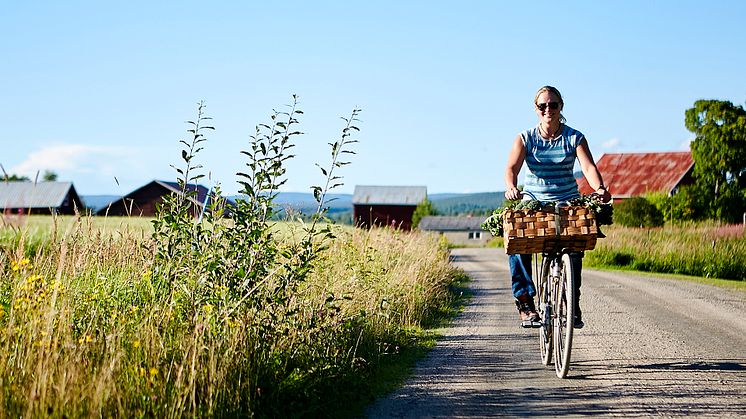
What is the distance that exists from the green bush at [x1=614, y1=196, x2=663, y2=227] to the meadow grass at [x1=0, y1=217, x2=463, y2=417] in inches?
1549

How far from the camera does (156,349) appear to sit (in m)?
5.98

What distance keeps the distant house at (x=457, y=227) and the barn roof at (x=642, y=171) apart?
64.8 metres

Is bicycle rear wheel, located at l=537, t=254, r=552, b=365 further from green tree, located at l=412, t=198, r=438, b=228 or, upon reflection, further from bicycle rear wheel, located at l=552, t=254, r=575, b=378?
green tree, located at l=412, t=198, r=438, b=228

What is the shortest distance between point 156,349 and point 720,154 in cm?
4400

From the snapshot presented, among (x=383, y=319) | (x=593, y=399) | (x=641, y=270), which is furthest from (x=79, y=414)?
(x=641, y=270)

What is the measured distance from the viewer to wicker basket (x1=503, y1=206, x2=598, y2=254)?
7.49m

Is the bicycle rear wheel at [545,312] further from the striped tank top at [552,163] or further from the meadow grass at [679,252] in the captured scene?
the meadow grass at [679,252]

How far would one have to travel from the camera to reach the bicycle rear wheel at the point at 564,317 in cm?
753

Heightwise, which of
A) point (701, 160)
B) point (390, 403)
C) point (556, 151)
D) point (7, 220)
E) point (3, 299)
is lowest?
point (390, 403)

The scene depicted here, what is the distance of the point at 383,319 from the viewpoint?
10.4 meters

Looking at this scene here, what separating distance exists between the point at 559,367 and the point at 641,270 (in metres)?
20.2

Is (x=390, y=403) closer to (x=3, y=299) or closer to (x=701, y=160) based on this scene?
A: (x=3, y=299)

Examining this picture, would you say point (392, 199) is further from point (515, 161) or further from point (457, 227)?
point (515, 161)

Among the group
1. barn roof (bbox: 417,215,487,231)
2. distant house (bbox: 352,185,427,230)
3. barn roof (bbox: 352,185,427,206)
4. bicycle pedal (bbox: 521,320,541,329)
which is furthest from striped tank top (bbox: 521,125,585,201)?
barn roof (bbox: 417,215,487,231)
